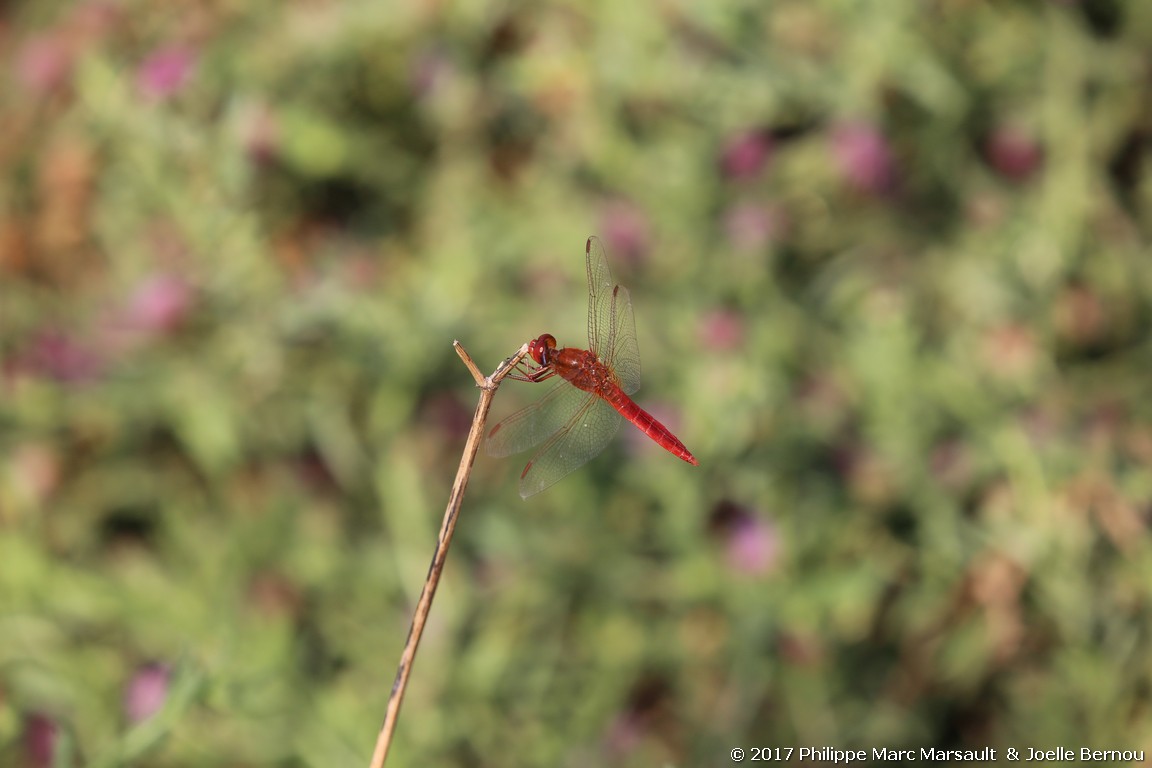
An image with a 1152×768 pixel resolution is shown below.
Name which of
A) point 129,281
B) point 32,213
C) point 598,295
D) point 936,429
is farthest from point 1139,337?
point 32,213

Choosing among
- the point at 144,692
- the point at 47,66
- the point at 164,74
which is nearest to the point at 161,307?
the point at 164,74

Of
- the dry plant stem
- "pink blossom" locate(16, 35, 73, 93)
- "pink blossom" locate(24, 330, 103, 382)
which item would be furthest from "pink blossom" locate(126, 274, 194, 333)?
the dry plant stem

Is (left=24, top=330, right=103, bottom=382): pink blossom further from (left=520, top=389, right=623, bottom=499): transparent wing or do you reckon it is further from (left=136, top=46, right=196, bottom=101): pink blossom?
(left=520, top=389, right=623, bottom=499): transparent wing

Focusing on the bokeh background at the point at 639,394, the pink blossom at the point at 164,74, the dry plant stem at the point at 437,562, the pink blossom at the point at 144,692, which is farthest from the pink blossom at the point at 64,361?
the dry plant stem at the point at 437,562

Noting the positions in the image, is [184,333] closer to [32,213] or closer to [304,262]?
[304,262]

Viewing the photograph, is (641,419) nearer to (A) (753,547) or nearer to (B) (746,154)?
(A) (753,547)
